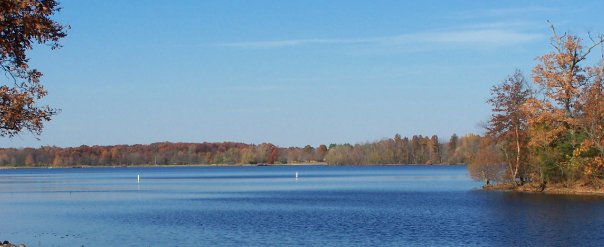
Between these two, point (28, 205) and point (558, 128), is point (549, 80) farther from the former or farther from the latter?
point (28, 205)

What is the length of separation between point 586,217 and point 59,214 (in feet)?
105

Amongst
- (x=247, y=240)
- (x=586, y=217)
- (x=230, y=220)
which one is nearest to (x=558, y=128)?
(x=586, y=217)

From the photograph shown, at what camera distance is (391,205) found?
51406 mm

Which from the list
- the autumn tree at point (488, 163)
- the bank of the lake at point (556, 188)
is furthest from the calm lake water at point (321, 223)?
the autumn tree at point (488, 163)

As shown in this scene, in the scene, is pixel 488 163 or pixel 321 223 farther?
pixel 488 163

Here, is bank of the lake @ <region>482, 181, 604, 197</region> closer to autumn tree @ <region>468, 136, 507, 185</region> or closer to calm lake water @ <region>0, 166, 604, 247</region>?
autumn tree @ <region>468, 136, 507, 185</region>

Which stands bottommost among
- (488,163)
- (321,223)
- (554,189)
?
(321,223)

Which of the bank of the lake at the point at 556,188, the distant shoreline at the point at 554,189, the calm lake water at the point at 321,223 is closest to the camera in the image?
the calm lake water at the point at 321,223

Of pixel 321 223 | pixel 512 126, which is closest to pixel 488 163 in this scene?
pixel 512 126

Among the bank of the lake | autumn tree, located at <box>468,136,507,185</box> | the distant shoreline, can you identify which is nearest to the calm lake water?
the distant shoreline

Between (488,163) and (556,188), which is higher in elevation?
(488,163)

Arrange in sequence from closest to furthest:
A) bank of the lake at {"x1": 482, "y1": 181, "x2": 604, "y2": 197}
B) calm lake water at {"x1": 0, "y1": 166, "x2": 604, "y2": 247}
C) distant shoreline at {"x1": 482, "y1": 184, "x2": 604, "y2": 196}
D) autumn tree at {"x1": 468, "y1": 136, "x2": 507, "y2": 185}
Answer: calm lake water at {"x1": 0, "y1": 166, "x2": 604, "y2": 247} → distant shoreline at {"x1": 482, "y1": 184, "x2": 604, "y2": 196} → bank of the lake at {"x1": 482, "y1": 181, "x2": 604, "y2": 197} → autumn tree at {"x1": 468, "y1": 136, "x2": 507, "y2": 185}

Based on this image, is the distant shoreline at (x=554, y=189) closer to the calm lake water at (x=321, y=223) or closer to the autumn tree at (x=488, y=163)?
the autumn tree at (x=488, y=163)

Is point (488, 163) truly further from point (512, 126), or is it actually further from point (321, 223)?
point (321, 223)
